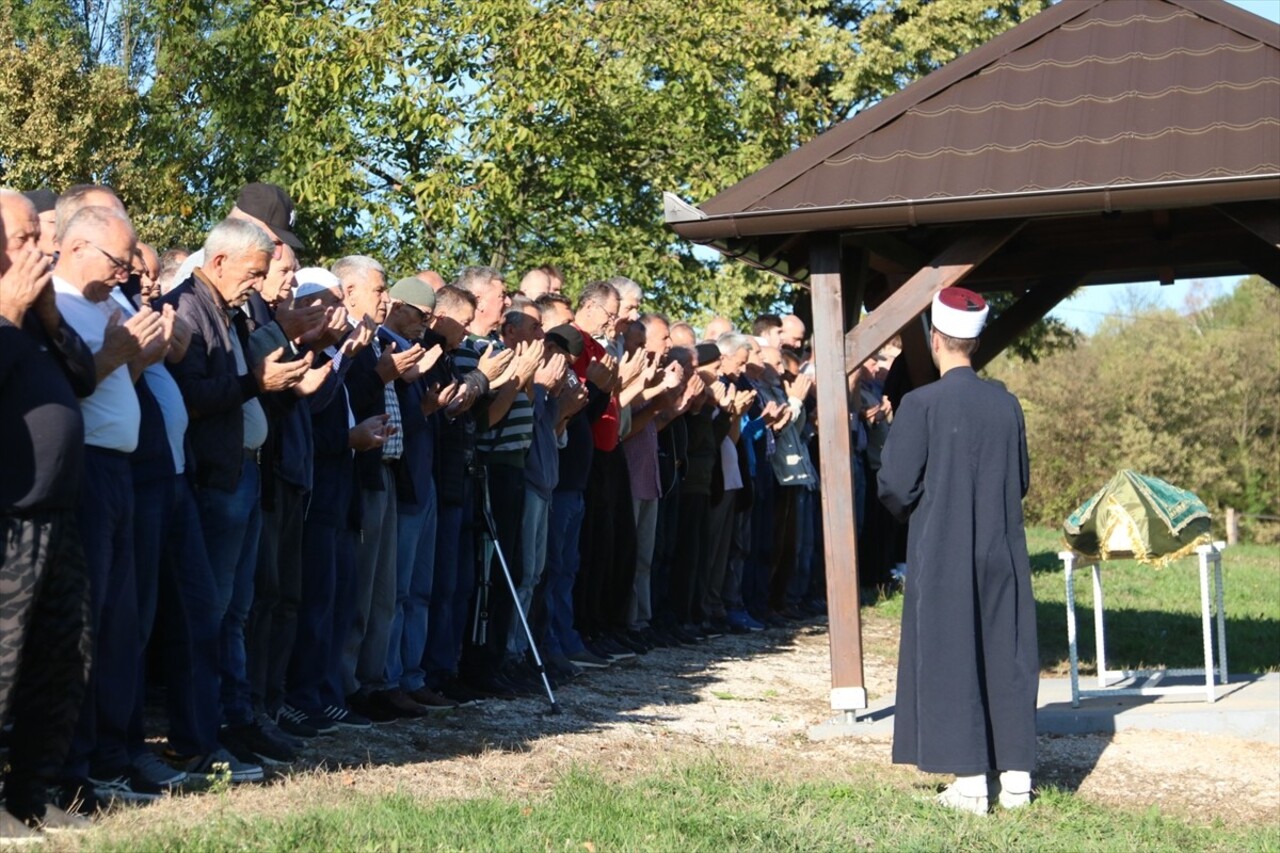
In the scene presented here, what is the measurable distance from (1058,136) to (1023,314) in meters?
3.44

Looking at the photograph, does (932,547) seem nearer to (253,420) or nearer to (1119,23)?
(253,420)

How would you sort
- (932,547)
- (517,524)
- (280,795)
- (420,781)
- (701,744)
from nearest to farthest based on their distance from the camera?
(280,795)
(420,781)
(932,547)
(701,744)
(517,524)

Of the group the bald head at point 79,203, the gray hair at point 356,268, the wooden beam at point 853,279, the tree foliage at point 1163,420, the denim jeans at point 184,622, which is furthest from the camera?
the tree foliage at point 1163,420

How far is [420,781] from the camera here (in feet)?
22.8

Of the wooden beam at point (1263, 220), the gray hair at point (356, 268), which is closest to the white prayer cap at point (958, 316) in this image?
the wooden beam at point (1263, 220)

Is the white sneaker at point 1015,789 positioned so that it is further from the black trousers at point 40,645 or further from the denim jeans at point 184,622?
the black trousers at point 40,645

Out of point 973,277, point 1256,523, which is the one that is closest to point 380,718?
point 973,277

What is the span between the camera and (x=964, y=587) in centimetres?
742

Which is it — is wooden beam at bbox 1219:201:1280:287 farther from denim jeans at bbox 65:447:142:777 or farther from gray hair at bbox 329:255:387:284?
denim jeans at bbox 65:447:142:777

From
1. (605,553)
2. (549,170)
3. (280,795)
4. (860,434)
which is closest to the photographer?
(280,795)

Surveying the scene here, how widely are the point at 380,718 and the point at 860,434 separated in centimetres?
924

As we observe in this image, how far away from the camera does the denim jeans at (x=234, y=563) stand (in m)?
6.96

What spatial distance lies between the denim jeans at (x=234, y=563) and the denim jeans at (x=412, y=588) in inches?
65.3

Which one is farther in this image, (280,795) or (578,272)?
(578,272)
